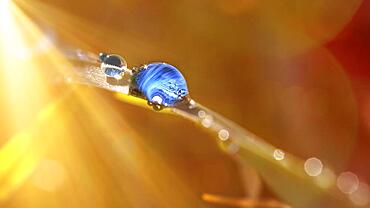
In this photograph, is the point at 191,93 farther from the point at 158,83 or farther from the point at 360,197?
the point at 158,83

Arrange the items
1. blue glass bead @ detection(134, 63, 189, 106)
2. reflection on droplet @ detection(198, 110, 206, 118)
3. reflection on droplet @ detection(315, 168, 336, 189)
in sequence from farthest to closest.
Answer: reflection on droplet @ detection(315, 168, 336, 189)
reflection on droplet @ detection(198, 110, 206, 118)
blue glass bead @ detection(134, 63, 189, 106)

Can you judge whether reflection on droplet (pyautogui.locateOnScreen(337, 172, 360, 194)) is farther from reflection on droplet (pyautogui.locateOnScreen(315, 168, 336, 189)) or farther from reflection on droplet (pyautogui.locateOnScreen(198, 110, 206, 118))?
reflection on droplet (pyautogui.locateOnScreen(198, 110, 206, 118))

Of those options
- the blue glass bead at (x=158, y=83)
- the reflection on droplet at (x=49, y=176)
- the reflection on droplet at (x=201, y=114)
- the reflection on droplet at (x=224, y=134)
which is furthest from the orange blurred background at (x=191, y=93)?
the blue glass bead at (x=158, y=83)

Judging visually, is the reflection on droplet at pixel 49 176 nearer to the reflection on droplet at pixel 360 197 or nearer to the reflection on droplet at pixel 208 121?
the reflection on droplet at pixel 208 121

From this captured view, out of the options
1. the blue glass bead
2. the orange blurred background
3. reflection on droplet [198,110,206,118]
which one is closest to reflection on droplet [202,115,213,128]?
reflection on droplet [198,110,206,118]

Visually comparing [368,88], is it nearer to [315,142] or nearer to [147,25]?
[315,142]

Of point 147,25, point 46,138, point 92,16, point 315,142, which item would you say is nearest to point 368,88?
point 315,142
